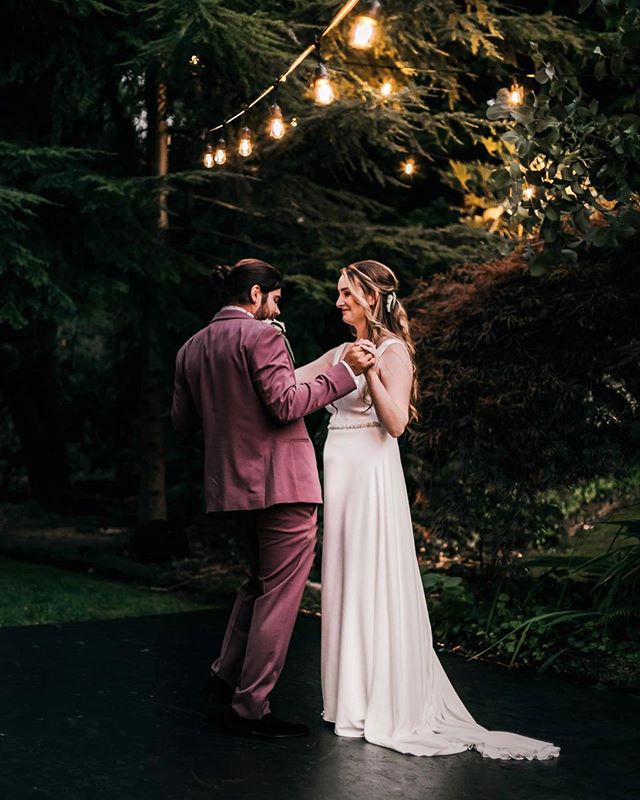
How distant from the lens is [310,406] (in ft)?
15.6

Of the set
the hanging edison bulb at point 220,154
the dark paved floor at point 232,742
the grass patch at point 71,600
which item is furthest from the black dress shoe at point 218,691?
the hanging edison bulb at point 220,154

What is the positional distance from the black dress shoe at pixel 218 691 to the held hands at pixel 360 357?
172 cm

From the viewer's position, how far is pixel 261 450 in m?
4.92

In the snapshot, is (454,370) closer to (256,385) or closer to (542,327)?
(542,327)

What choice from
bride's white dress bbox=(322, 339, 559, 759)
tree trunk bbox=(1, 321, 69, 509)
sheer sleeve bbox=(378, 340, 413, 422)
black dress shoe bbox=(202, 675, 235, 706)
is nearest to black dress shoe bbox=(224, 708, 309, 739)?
bride's white dress bbox=(322, 339, 559, 759)

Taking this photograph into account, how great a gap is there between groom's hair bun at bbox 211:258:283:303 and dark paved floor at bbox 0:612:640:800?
1.98 metres

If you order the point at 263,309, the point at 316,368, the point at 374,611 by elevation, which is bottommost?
the point at 374,611

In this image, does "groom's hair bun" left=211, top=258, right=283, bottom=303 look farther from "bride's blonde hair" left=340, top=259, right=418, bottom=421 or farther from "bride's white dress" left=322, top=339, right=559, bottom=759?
"bride's white dress" left=322, top=339, right=559, bottom=759

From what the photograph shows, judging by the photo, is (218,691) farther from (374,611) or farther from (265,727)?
(374,611)

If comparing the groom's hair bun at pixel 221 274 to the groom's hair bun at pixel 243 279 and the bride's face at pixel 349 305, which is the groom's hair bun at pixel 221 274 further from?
the bride's face at pixel 349 305

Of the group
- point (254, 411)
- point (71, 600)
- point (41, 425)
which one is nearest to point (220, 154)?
point (71, 600)

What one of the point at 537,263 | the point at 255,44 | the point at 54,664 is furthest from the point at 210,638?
the point at 255,44

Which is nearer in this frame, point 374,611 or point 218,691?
point 374,611

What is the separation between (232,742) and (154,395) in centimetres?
650
